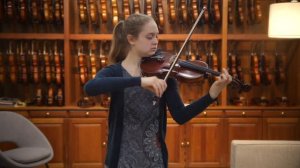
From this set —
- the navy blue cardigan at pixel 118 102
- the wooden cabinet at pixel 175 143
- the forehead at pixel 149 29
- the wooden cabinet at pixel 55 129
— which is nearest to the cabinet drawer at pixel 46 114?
the wooden cabinet at pixel 55 129

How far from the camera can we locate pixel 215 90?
1.83m

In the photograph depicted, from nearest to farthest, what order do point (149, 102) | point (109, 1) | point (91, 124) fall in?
1. point (149, 102)
2. point (91, 124)
3. point (109, 1)

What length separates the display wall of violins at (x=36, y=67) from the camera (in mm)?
4555

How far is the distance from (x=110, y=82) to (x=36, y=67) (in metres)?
3.07

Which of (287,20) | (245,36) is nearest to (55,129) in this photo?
(245,36)

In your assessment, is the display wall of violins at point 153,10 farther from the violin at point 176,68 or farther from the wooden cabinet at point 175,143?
the violin at point 176,68

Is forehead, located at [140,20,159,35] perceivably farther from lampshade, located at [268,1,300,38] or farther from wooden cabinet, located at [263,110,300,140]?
wooden cabinet, located at [263,110,300,140]

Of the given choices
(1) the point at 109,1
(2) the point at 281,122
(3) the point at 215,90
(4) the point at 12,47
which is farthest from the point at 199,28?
(3) the point at 215,90

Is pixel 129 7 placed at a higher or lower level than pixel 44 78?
higher

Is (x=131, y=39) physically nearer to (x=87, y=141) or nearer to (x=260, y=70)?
(x=87, y=141)

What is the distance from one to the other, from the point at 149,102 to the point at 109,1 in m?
3.13

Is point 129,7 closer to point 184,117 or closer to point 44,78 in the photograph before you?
point 44,78

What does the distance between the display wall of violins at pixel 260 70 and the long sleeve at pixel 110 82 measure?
3.00 m

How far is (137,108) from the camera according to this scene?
70.4 inches
